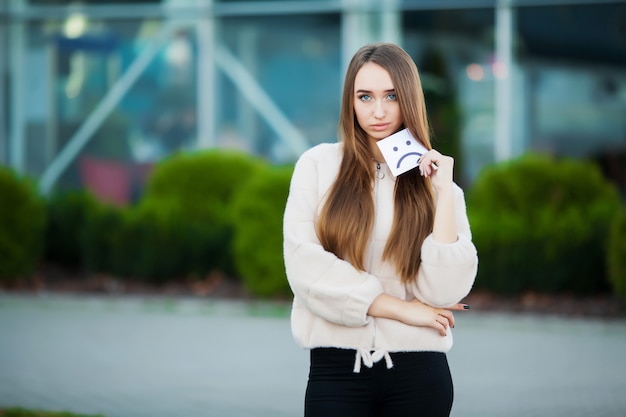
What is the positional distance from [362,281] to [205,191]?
32.4 ft

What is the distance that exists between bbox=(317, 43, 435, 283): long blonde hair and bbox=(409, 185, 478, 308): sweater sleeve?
47mm

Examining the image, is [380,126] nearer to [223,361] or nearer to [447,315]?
[447,315]

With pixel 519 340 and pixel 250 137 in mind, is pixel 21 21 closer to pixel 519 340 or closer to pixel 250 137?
pixel 250 137

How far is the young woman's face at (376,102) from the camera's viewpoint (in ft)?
10.3

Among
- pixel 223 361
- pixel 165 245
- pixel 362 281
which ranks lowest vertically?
pixel 362 281

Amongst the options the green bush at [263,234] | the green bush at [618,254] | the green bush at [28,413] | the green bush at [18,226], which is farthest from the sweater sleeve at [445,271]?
the green bush at [18,226]

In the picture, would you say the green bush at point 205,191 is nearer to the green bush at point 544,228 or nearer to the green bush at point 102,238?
the green bush at point 102,238


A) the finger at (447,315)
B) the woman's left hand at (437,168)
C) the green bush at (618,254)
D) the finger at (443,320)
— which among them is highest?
the green bush at (618,254)

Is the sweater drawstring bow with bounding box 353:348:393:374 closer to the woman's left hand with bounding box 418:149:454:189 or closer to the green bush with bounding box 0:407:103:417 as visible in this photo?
the woman's left hand with bounding box 418:149:454:189

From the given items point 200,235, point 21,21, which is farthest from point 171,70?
point 200,235

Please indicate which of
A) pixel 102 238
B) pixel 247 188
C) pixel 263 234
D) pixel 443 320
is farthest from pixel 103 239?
pixel 443 320

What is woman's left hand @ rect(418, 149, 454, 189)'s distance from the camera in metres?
3.08

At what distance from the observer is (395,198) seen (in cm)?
318

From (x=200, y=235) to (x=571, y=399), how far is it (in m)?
6.43
